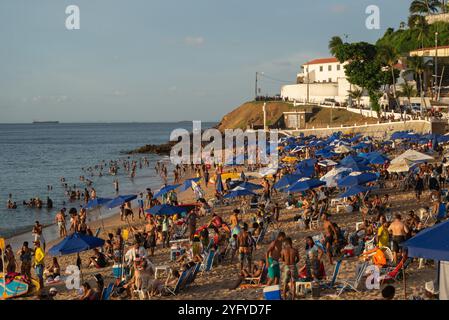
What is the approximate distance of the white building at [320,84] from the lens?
82.2 metres

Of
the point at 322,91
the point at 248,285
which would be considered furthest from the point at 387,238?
the point at 322,91

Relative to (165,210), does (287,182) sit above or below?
above

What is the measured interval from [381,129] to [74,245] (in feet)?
146

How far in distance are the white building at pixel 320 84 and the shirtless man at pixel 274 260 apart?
6827 centimetres

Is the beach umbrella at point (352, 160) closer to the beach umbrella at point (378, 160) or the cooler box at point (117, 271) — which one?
the beach umbrella at point (378, 160)

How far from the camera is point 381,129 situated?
52781mm

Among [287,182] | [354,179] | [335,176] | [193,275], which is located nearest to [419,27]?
[335,176]

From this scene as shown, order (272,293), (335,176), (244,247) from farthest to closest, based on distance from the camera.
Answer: (335,176) → (244,247) → (272,293)

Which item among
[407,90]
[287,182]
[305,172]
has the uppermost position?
[407,90]

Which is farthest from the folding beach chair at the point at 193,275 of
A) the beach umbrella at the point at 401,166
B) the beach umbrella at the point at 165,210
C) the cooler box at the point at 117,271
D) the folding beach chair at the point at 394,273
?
the beach umbrella at the point at 401,166

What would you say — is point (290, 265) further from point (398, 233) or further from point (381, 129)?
point (381, 129)

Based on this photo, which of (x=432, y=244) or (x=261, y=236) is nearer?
(x=432, y=244)

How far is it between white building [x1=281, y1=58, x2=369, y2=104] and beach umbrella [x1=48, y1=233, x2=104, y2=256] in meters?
68.1
